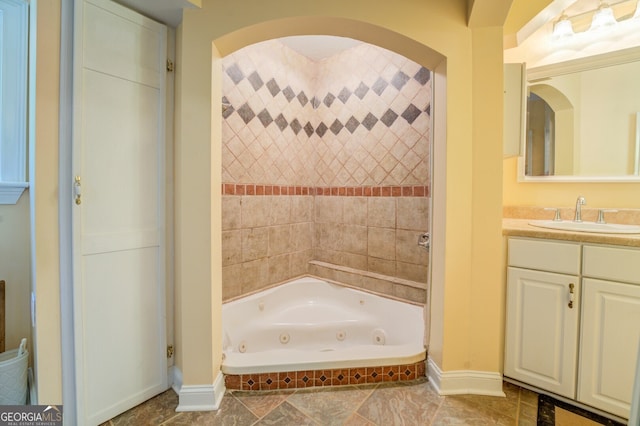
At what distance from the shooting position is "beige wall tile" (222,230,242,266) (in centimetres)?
212

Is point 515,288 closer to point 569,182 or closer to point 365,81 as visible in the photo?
point 569,182

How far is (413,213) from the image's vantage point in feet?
7.19

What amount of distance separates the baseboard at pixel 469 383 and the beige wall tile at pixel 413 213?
100 cm

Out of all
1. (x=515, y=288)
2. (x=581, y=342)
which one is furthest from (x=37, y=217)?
(x=581, y=342)

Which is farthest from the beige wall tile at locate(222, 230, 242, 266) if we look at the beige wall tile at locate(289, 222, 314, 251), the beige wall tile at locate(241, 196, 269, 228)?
the beige wall tile at locate(289, 222, 314, 251)

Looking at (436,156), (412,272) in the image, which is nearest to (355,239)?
(412,272)

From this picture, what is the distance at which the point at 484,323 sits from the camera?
4.85ft

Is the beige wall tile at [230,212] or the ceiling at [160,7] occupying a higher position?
the ceiling at [160,7]

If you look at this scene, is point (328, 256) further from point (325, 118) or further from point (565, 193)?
point (565, 193)

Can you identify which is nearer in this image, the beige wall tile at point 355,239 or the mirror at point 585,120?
the mirror at point 585,120

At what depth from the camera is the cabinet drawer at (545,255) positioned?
132 centimetres

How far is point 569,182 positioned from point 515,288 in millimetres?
881

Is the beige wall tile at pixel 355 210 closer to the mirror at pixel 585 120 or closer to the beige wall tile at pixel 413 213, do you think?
the beige wall tile at pixel 413 213

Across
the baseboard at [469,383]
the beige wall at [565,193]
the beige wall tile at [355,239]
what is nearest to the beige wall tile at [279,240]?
the beige wall tile at [355,239]
